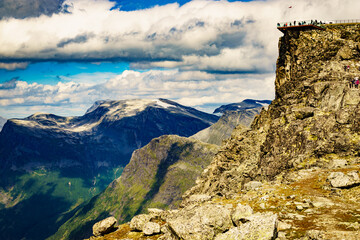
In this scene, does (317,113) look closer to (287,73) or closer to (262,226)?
(287,73)

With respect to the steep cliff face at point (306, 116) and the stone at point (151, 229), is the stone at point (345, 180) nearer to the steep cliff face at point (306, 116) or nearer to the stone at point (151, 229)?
the steep cliff face at point (306, 116)

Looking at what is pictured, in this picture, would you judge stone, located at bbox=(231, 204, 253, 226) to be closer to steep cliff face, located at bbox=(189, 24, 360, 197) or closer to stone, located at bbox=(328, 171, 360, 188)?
stone, located at bbox=(328, 171, 360, 188)


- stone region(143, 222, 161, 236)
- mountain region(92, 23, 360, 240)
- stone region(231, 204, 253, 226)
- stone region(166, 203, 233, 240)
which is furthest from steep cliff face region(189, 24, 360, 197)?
stone region(166, 203, 233, 240)

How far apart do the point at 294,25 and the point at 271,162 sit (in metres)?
45.3

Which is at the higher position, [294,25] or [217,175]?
[294,25]

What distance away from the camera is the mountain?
2398 centimetres

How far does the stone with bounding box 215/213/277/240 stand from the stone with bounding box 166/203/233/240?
1.91 meters

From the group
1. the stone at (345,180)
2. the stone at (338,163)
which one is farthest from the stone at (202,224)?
the stone at (338,163)

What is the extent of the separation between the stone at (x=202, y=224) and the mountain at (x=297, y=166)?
0.09m

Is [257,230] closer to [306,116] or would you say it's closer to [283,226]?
[283,226]

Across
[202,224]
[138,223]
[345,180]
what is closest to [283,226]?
[202,224]

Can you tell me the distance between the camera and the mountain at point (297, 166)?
24.0m

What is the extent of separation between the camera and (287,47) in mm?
84312

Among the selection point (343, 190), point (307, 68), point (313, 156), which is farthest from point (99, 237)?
point (307, 68)
